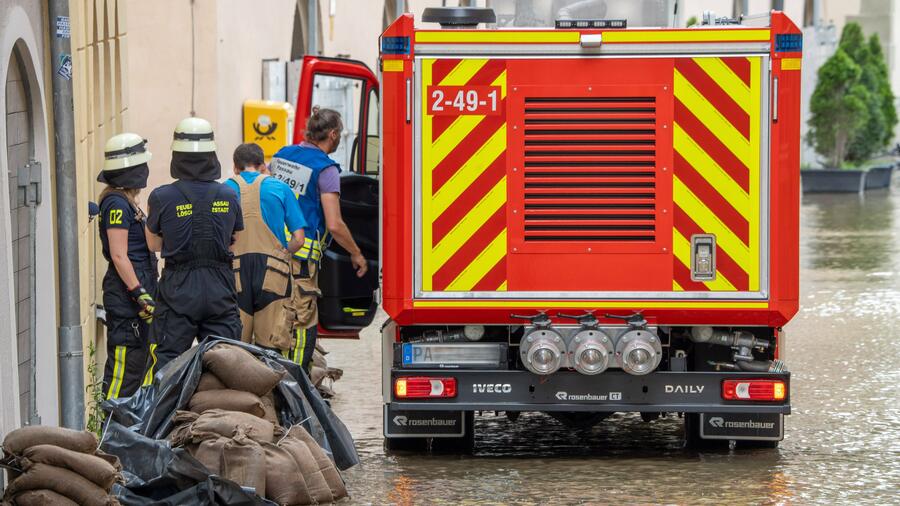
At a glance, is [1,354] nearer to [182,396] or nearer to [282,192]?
[182,396]

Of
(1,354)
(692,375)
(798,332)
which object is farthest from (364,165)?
(798,332)

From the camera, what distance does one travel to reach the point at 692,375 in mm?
8578

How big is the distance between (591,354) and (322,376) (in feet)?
9.22

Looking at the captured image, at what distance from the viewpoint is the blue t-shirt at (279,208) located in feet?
31.3

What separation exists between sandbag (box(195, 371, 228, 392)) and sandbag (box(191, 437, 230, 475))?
20.8 inches

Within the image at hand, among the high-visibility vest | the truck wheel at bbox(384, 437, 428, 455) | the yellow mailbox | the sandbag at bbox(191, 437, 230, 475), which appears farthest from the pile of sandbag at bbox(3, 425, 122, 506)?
the yellow mailbox

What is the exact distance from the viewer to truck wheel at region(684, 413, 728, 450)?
359 inches

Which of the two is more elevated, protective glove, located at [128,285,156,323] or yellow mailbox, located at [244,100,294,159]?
yellow mailbox, located at [244,100,294,159]

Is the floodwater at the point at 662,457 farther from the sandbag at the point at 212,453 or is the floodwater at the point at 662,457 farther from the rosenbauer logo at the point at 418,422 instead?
the sandbag at the point at 212,453

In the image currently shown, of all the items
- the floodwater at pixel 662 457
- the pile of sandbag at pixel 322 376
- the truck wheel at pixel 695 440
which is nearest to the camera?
the floodwater at pixel 662 457

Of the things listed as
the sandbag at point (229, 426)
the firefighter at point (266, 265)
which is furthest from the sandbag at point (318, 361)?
the sandbag at point (229, 426)

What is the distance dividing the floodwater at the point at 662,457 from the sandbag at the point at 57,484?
163cm

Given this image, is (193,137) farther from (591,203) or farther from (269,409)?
(591,203)

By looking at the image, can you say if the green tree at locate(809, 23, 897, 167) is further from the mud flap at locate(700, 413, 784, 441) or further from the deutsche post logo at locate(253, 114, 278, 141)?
the mud flap at locate(700, 413, 784, 441)
